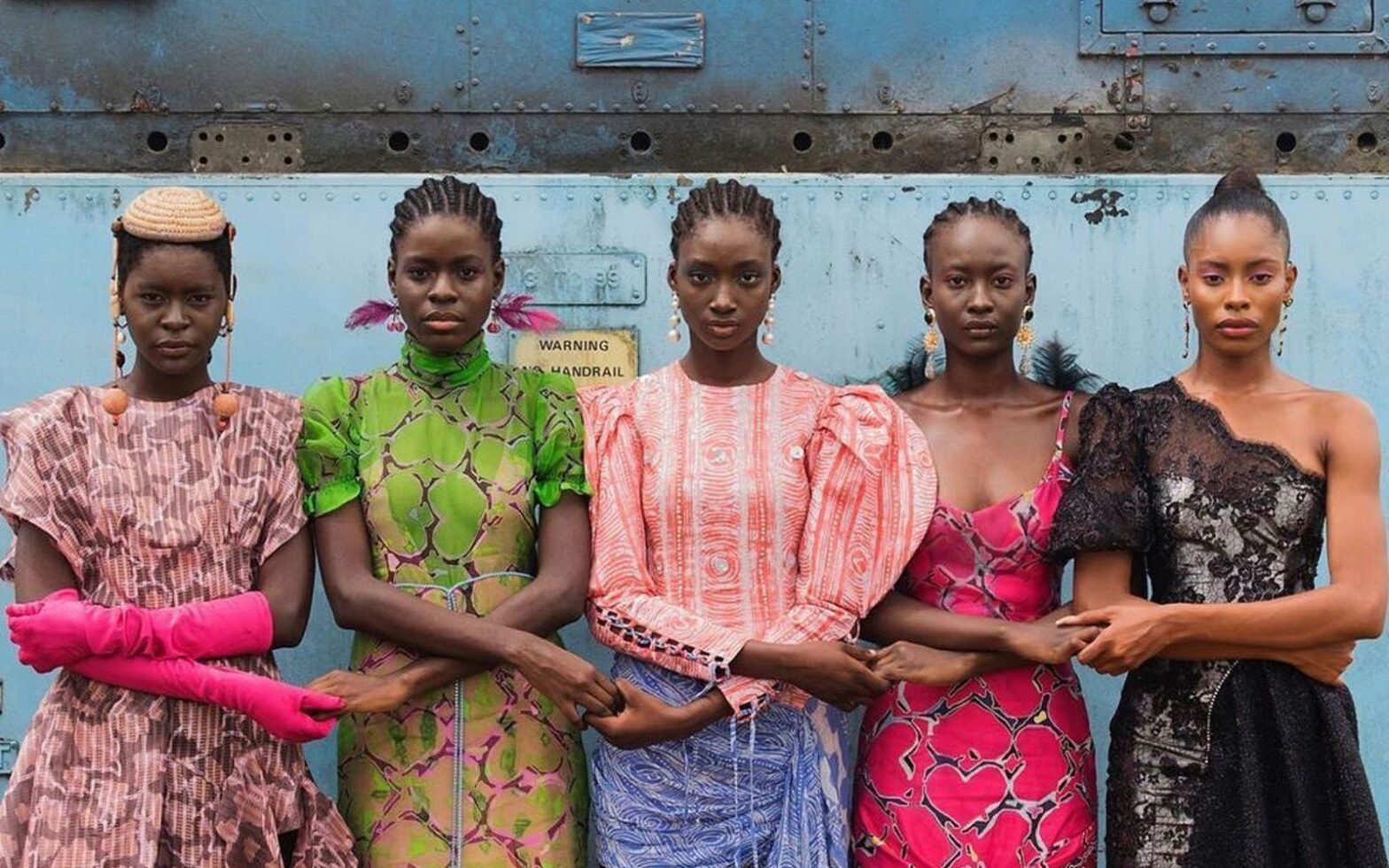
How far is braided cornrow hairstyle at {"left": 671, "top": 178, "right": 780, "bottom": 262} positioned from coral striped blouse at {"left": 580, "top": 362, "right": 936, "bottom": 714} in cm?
32

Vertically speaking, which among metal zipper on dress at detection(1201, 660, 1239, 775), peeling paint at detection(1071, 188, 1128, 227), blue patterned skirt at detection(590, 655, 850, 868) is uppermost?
peeling paint at detection(1071, 188, 1128, 227)

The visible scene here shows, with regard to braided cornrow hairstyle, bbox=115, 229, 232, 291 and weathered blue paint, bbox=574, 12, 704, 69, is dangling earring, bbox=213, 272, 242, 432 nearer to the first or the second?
braided cornrow hairstyle, bbox=115, 229, 232, 291

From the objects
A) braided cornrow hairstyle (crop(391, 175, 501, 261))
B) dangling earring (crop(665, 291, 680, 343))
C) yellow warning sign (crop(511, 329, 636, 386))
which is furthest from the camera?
yellow warning sign (crop(511, 329, 636, 386))

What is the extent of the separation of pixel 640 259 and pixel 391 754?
1317 millimetres

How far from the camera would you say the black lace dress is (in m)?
3.40

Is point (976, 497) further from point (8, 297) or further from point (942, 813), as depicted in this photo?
point (8, 297)

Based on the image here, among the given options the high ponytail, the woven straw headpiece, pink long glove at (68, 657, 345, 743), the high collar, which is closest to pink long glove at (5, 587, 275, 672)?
pink long glove at (68, 657, 345, 743)

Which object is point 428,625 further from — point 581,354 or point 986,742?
point 986,742

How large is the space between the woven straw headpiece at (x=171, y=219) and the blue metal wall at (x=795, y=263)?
2.46ft

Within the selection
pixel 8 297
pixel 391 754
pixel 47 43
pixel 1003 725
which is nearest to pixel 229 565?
pixel 391 754

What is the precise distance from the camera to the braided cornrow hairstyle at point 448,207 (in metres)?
3.68

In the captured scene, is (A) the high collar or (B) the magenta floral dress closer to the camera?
(B) the magenta floral dress

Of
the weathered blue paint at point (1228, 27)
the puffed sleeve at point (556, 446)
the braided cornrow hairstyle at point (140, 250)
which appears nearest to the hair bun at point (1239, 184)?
the weathered blue paint at point (1228, 27)

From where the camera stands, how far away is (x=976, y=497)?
3709 mm
